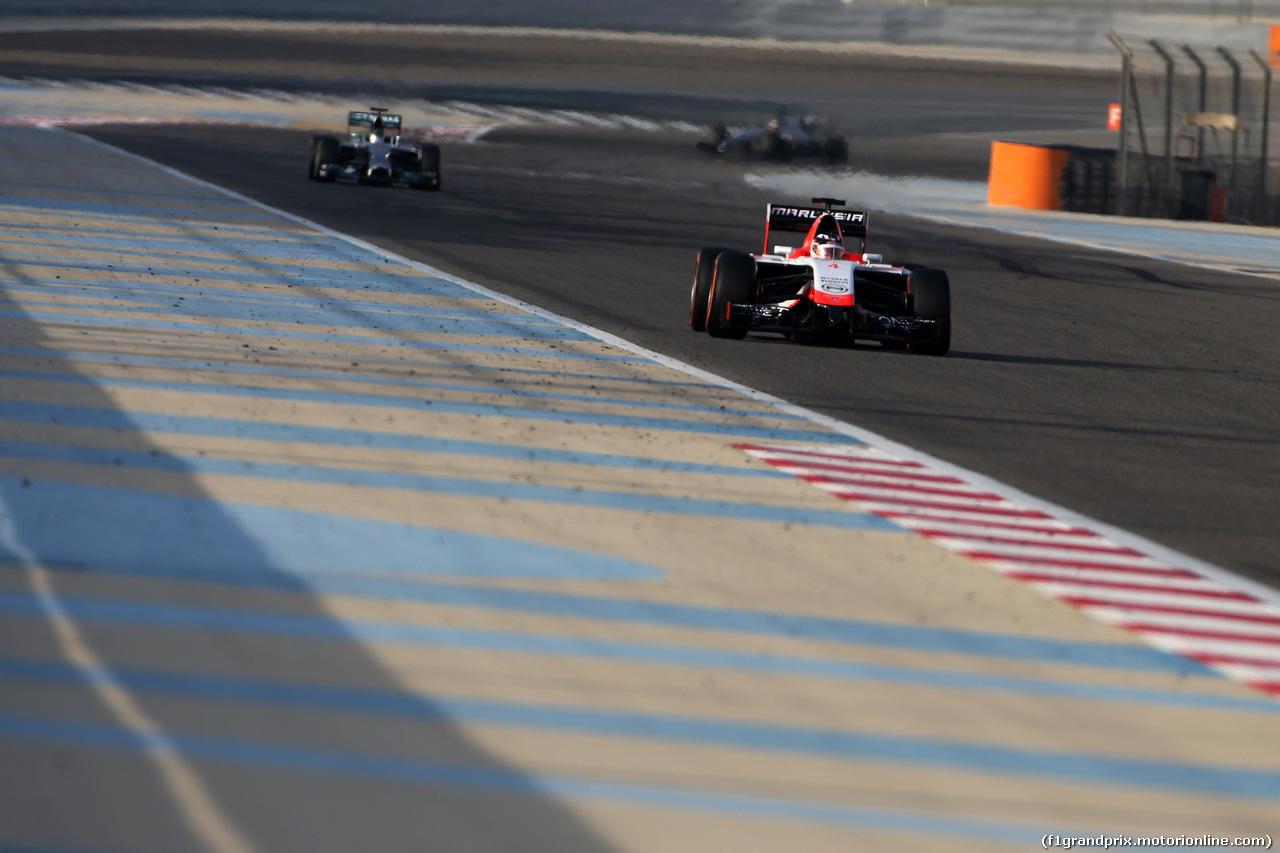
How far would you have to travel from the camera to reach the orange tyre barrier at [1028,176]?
31.6 m

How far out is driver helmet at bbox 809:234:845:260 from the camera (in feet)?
40.0

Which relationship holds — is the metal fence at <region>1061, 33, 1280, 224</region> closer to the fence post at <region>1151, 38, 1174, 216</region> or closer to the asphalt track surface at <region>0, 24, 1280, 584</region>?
the fence post at <region>1151, 38, 1174, 216</region>

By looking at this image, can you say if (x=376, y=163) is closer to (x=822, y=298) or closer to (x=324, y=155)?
(x=324, y=155)

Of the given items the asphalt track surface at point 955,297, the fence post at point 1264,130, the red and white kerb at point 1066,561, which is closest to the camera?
the red and white kerb at point 1066,561

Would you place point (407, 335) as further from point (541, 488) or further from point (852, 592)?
point (852, 592)

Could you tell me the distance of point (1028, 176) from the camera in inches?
1258

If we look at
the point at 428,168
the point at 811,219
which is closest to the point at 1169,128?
the point at 428,168

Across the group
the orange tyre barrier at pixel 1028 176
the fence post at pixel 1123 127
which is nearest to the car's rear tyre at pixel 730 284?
the fence post at pixel 1123 127

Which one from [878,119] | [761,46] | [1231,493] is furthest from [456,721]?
[761,46]

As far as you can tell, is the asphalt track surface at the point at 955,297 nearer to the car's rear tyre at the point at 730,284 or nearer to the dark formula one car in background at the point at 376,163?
the car's rear tyre at the point at 730,284

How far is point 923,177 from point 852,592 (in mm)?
33590

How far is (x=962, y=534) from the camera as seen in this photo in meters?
6.65

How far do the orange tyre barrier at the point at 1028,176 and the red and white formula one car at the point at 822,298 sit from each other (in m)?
20.4

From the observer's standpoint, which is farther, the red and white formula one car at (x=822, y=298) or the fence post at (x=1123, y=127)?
the fence post at (x=1123, y=127)
